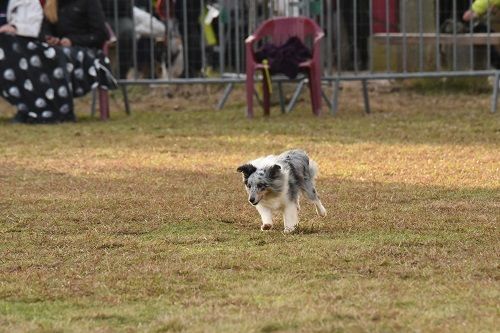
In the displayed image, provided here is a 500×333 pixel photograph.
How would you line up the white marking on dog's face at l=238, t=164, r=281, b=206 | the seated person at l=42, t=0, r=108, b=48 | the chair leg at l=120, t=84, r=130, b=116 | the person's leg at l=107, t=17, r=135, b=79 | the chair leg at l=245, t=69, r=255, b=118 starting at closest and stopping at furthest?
the white marking on dog's face at l=238, t=164, r=281, b=206, the chair leg at l=245, t=69, r=255, b=118, the seated person at l=42, t=0, r=108, b=48, the chair leg at l=120, t=84, r=130, b=116, the person's leg at l=107, t=17, r=135, b=79

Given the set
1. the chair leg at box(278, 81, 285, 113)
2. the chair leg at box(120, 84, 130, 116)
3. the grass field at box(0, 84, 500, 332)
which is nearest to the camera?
the grass field at box(0, 84, 500, 332)

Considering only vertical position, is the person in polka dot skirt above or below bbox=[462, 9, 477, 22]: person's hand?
below

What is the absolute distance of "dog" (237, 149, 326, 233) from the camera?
8.84 metres

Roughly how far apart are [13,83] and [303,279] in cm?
1095

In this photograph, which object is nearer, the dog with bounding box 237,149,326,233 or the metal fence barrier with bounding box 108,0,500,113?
the dog with bounding box 237,149,326,233

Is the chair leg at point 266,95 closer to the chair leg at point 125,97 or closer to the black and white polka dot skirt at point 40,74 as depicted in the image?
the chair leg at point 125,97

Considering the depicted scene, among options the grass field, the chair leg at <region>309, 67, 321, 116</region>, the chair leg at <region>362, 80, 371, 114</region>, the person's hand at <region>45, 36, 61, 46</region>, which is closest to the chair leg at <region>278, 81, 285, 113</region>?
the chair leg at <region>309, 67, 321, 116</region>

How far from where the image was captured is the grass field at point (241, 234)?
648 cm

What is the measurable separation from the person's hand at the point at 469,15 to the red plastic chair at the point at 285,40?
178 cm

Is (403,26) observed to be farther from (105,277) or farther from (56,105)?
(105,277)

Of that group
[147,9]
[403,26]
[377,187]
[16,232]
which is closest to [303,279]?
[16,232]

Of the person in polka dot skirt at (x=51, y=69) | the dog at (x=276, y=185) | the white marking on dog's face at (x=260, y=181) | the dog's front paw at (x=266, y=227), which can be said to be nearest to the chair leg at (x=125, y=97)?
the person in polka dot skirt at (x=51, y=69)

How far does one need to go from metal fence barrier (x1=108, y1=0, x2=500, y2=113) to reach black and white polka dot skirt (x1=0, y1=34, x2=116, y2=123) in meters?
0.74

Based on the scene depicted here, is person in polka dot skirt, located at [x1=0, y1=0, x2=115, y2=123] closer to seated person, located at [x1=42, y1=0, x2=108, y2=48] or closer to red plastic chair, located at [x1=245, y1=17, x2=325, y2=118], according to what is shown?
seated person, located at [x1=42, y1=0, x2=108, y2=48]
